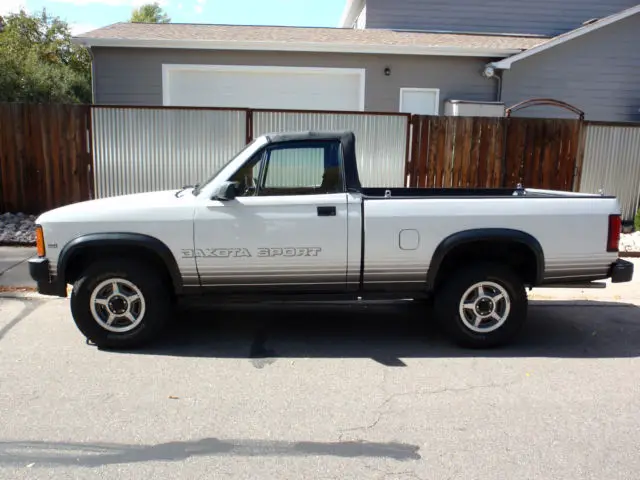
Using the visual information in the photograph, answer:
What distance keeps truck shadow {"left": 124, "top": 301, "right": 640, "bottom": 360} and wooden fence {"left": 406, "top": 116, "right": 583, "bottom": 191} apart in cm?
401

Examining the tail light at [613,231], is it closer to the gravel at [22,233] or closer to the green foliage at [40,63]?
the gravel at [22,233]

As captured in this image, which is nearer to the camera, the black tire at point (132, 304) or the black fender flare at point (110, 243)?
the black fender flare at point (110, 243)

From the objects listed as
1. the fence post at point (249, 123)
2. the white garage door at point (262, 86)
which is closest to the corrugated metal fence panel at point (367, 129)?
the fence post at point (249, 123)

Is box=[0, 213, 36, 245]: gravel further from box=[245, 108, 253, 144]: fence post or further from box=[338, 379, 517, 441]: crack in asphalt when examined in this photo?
box=[338, 379, 517, 441]: crack in asphalt

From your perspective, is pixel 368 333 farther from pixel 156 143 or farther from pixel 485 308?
pixel 156 143

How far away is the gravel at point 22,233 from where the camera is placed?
9094mm

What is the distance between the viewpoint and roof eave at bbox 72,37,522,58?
12.7 metres

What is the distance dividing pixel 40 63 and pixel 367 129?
70.9 feet

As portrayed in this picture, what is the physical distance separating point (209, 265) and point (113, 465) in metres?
1.97

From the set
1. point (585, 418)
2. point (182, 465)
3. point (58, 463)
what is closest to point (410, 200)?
point (585, 418)

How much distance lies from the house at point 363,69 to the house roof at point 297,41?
0.02 m

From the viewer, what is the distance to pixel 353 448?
3408 millimetres

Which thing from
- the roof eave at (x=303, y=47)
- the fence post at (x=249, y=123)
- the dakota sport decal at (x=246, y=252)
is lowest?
the dakota sport decal at (x=246, y=252)

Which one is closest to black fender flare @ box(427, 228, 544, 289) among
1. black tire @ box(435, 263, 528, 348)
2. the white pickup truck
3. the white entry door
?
the white pickup truck
